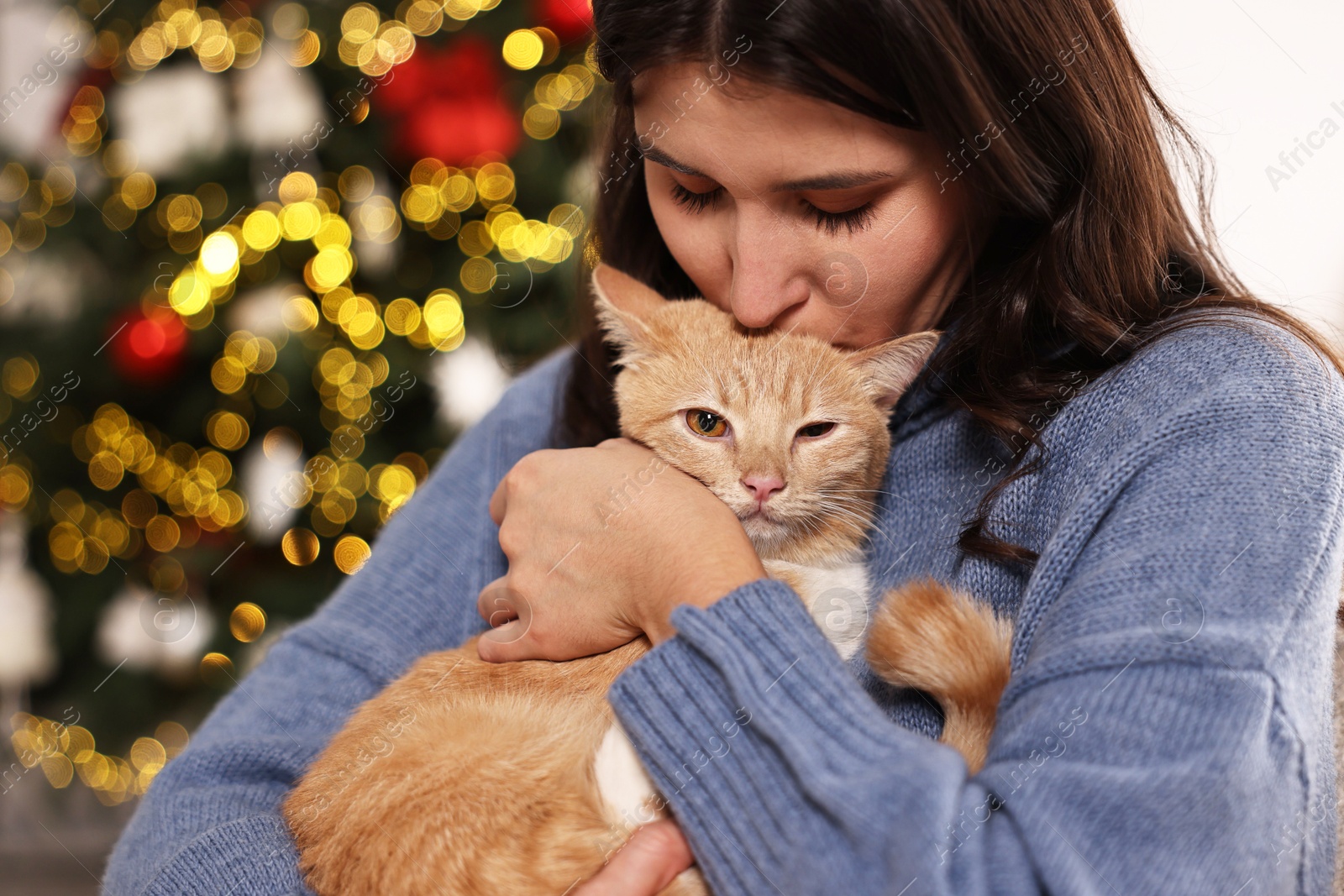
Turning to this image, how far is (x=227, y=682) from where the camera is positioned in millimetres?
2869

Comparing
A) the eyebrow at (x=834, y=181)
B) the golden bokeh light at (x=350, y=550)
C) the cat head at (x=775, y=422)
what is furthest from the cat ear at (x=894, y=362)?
the golden bokeh light at (x=350, y=550)

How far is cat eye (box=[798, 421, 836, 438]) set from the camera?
1.39 metres

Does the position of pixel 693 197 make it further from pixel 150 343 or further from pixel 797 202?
pixel 150 343

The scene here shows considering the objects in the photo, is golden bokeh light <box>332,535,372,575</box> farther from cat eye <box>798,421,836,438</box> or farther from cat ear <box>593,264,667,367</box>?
cat eye <box>798,421,836,438</box>

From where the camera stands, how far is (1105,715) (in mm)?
753

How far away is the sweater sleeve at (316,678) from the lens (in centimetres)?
111

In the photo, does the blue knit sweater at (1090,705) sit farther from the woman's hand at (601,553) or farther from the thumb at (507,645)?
the thumb at (507,645)

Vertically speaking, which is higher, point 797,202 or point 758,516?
point 797,202

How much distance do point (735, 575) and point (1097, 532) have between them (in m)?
0.38

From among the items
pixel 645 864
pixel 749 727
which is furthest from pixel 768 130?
pixel 645 864

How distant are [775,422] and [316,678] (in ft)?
2.69

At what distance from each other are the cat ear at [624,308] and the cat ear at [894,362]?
0.34 m

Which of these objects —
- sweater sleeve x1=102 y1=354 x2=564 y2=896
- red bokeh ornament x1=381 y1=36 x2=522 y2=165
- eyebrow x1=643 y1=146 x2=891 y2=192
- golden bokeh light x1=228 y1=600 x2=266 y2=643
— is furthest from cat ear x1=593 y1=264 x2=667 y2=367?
golden bokeh light x1=228 y1=600 x2=266 y2=643

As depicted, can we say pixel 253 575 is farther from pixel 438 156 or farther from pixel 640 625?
pixel 640 625
